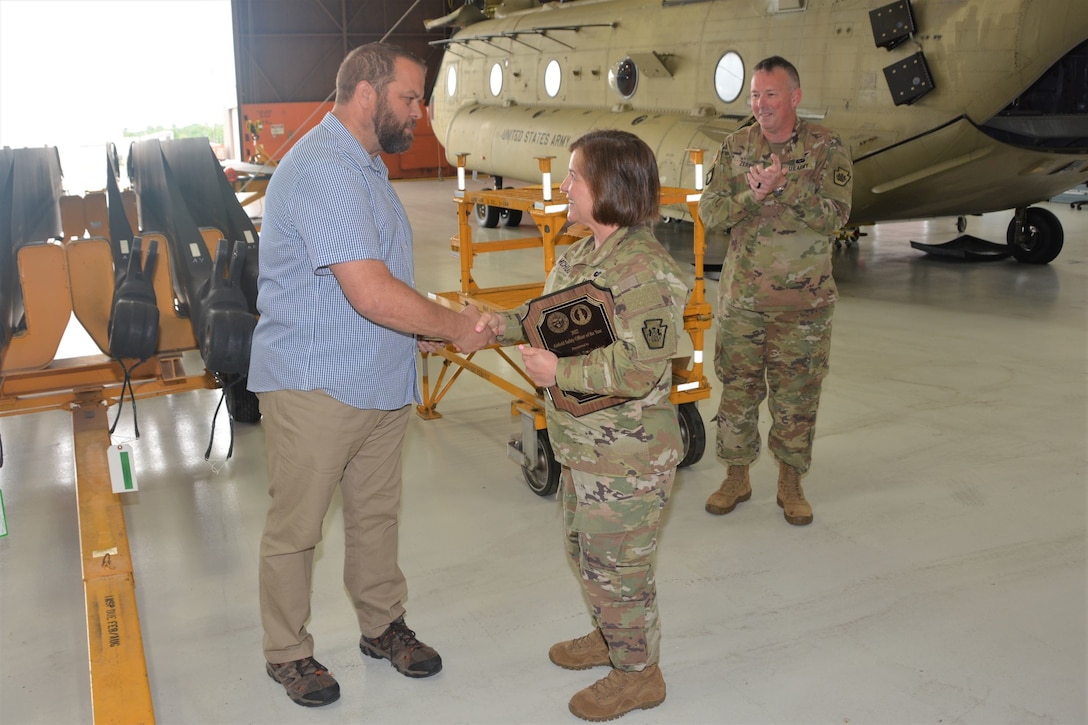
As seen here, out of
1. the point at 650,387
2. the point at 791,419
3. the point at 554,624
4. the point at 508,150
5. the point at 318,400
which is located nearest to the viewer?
the point at 650,387

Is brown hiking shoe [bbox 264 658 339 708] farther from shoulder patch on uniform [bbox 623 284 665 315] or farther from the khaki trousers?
shoulder patch on uniform [bbox 623 284 665 315]

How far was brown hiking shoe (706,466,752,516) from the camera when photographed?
14.8ft

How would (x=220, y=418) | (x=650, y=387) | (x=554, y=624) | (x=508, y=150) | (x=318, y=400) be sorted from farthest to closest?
1. (x=508, y=150)
2. (x=220, y=418)
3. (x=554, y=624)
4. (x=318, y=400)
5. (x=650, y=387)

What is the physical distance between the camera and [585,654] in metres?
3.23

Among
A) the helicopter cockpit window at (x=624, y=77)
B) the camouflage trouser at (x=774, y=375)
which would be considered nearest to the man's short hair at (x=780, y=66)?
the camouflage trouser at (x=774, y=375)

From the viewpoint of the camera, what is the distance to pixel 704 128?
9258 mm

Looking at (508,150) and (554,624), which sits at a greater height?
(508,150)

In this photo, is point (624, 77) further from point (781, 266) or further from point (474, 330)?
point (474, 330)

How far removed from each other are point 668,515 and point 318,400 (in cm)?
218

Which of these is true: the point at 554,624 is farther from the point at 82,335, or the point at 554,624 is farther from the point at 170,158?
the point at 82,335

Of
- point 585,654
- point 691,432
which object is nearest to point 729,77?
point 691,432

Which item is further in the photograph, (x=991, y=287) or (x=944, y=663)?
(x=991, y=287)

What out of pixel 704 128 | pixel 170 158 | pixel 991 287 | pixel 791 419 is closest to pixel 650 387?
pixel 791 419

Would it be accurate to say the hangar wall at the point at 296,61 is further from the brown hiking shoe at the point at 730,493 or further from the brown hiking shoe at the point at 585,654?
the brown hiking shoe at the point at 585,654
